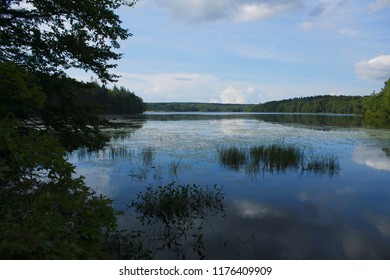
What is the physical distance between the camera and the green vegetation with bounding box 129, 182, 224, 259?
8297 millimetres

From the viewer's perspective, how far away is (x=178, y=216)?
34.0 feet

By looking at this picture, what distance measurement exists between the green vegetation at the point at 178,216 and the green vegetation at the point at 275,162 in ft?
20.0

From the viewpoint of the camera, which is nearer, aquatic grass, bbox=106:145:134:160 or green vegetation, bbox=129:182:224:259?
green vegetation, bbox=129:182:224:259

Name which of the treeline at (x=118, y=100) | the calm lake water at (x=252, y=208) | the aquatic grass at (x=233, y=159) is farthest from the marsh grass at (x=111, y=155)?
the treeline at (x=118, y=100)

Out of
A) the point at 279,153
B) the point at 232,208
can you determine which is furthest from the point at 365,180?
the point at 232,208

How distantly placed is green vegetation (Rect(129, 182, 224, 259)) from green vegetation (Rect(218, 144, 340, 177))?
20.0 ft

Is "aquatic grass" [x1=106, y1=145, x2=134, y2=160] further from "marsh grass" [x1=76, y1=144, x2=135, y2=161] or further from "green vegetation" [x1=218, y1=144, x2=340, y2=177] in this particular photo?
"green vegetation" [x1=218, y1=144, x2=340, y2=177]

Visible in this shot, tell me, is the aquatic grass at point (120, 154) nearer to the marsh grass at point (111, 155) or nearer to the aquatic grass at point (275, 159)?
the marsh grass at point (111, 155)

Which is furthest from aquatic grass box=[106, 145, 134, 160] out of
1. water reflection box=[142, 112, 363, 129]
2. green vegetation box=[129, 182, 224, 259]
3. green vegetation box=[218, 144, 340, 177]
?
water reflection box=[142, 112, 363, 129]

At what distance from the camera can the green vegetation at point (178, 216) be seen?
830cm

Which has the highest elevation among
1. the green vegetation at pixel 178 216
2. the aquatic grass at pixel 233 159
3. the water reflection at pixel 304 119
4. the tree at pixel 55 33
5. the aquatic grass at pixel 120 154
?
the tree at pixel 55 33

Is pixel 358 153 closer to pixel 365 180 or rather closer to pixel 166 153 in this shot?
pixel 365 180

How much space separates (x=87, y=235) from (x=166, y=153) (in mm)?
19076

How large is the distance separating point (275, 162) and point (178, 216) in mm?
10615
